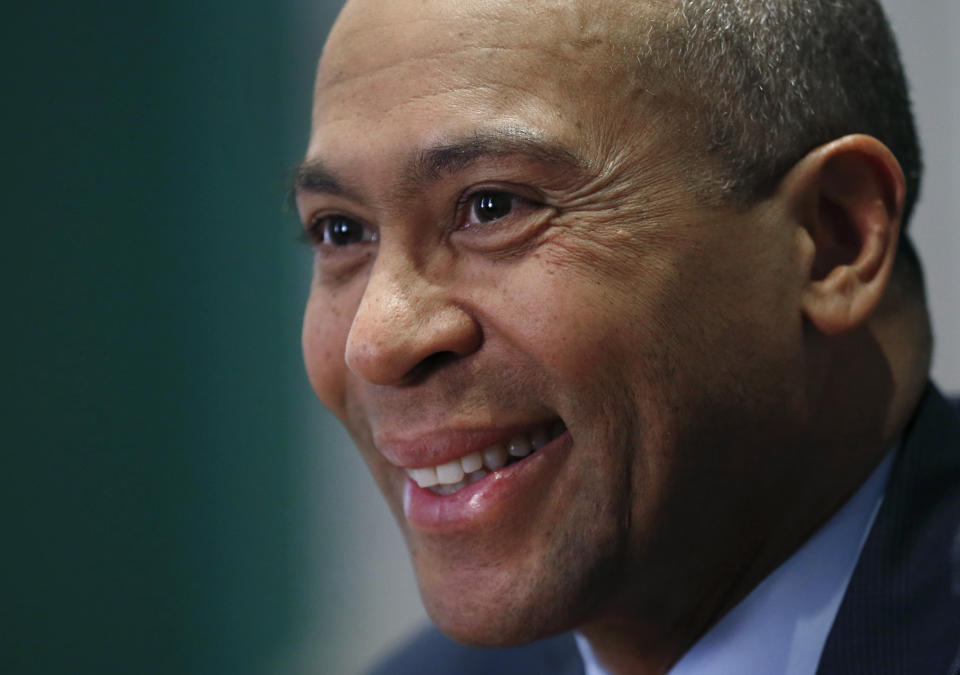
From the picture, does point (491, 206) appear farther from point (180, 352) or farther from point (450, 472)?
point (180, 352)

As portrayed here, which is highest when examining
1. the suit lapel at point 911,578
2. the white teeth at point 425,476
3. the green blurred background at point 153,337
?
the green blurred background at point 153,337

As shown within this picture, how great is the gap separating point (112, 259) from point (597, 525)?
1.75 meters

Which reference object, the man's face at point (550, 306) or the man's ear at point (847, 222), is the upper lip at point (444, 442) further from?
the man's ear at point (847, 222)

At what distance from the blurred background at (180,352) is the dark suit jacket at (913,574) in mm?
1140

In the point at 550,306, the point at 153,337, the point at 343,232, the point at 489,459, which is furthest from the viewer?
the point at 153,337

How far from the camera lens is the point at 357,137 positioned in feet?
4.17

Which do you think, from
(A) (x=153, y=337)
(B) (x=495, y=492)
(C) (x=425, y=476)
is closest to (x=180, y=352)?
(A) (x=153, y=337)

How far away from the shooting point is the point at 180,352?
2715 millimetres

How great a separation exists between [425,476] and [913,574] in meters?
0.61

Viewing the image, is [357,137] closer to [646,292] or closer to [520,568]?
[646,292]

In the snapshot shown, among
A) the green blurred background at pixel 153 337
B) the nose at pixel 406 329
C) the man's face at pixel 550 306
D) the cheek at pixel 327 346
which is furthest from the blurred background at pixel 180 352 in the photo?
the nose at pixel 406 329

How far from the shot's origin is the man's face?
3.90 ft

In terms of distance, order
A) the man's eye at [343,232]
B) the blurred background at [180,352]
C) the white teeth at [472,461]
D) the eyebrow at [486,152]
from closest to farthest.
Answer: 1. the eyebrow at [486,152]
2. the white teeth at [472,461]
3. the man's eye at [343,232]
4. the blurred background at [180,352]

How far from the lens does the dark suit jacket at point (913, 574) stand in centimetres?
123
